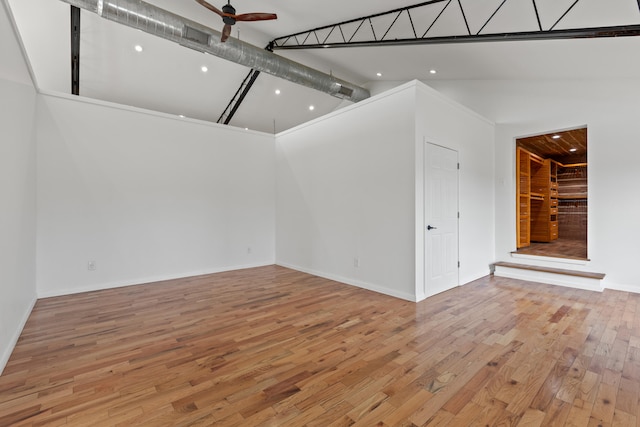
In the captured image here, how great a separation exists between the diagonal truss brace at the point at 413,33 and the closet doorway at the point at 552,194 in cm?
312

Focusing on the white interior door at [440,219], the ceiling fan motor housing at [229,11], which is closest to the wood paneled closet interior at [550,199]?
the white interior door at [440,219]

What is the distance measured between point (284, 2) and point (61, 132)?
365 cm

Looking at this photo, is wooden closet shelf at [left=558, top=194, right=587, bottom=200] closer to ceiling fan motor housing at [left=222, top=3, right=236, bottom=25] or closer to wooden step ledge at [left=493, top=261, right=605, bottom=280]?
wooden step ledge at [left=493, top=261, right=605, bottom=280]

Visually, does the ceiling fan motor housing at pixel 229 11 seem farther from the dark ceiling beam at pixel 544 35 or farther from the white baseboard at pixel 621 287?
the white baseboard at pixel 621 287

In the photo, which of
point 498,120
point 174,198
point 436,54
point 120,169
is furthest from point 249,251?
point 498,120

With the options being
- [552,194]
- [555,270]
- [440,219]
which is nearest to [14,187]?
[440,219]

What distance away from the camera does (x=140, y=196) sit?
15.8ft

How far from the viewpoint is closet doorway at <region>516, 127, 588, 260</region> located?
6.04m

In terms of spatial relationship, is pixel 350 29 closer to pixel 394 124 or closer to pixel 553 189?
pixel 394 124

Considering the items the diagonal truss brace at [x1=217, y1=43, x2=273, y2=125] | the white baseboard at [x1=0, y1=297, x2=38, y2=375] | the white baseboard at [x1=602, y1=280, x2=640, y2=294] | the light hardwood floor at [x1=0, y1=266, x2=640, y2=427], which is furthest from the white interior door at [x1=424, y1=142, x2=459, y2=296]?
the white baseboard at [x1=0, y1=297, x2=38, y2=375]

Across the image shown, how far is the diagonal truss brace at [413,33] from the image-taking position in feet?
9.20

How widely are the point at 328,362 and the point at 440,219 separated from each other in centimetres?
271

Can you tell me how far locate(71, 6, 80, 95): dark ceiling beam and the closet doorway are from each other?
24.9ft

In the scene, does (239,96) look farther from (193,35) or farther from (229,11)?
(229,11)
